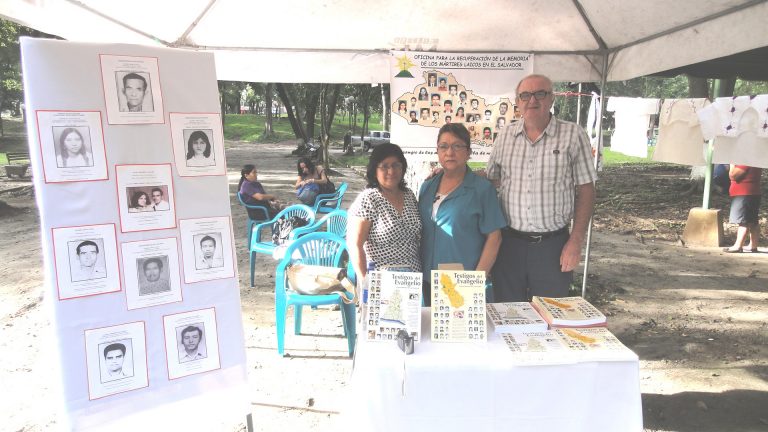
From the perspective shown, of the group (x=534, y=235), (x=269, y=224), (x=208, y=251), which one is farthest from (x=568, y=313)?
(x=269, y=224)

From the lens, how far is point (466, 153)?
88.5 inches

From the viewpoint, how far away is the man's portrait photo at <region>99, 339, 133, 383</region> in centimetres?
189

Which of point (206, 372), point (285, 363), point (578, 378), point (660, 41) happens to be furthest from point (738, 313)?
point (206, 372)

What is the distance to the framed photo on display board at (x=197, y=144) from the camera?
1995 millimetres

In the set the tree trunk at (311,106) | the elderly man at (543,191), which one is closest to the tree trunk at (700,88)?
the elderly man at (543,191)

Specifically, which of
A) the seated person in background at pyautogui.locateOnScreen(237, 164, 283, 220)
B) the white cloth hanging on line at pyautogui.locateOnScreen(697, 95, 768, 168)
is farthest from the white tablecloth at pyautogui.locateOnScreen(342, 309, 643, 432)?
the seated person in background at pyautogui.locateOnScreen(237, 164, 283, 220)

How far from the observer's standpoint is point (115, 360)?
1907mm

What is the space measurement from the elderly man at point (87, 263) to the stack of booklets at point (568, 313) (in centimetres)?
190

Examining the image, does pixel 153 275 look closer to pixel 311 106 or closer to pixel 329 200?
pixel 329 200

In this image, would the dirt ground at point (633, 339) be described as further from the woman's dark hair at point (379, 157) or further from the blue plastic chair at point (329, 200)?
the woman's dark hair at point (379, 157)

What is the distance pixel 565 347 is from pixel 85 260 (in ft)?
6.39

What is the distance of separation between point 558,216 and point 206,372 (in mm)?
1936

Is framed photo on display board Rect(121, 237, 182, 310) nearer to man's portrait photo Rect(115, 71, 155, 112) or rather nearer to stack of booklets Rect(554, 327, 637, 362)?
man's portrait photo Rect(115, 71, 155, 112)

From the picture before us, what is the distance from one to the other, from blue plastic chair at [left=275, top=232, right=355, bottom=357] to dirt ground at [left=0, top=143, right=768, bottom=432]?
225mm
